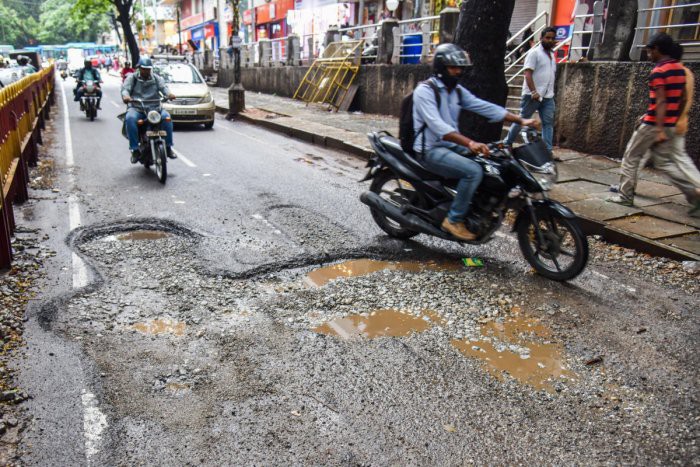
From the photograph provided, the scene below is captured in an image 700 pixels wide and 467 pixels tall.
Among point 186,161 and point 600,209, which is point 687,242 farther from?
point 186,161

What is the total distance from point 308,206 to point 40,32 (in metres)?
109

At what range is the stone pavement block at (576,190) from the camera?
24.0ft

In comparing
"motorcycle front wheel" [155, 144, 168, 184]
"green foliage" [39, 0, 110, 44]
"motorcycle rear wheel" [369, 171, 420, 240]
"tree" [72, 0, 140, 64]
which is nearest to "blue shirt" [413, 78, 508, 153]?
"motorcycle rear wheel" [369, 171, 420, 240]

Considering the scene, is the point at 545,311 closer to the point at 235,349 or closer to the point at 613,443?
the point at 613,443

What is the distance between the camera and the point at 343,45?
19.7 m

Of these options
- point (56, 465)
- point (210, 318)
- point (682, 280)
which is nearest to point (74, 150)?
point (210, 318)

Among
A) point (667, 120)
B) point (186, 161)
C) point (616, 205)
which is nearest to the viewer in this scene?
point (667, 120)

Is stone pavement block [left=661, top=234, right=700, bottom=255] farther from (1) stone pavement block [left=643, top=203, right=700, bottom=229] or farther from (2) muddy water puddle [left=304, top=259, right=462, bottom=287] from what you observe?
(2) muddy water puddle [left=304, top=259, right=462, bottom=287]

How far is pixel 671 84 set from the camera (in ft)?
19.5

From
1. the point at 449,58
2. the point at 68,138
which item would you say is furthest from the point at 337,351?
the point at 68,138

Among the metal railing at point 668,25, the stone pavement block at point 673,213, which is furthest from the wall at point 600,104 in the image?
the stone pavement block at point 673,213

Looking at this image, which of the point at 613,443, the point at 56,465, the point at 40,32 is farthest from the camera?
the point at 40,32

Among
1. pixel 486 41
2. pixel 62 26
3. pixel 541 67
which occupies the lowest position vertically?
pixel 541 67

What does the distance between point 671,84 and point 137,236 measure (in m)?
5.96
